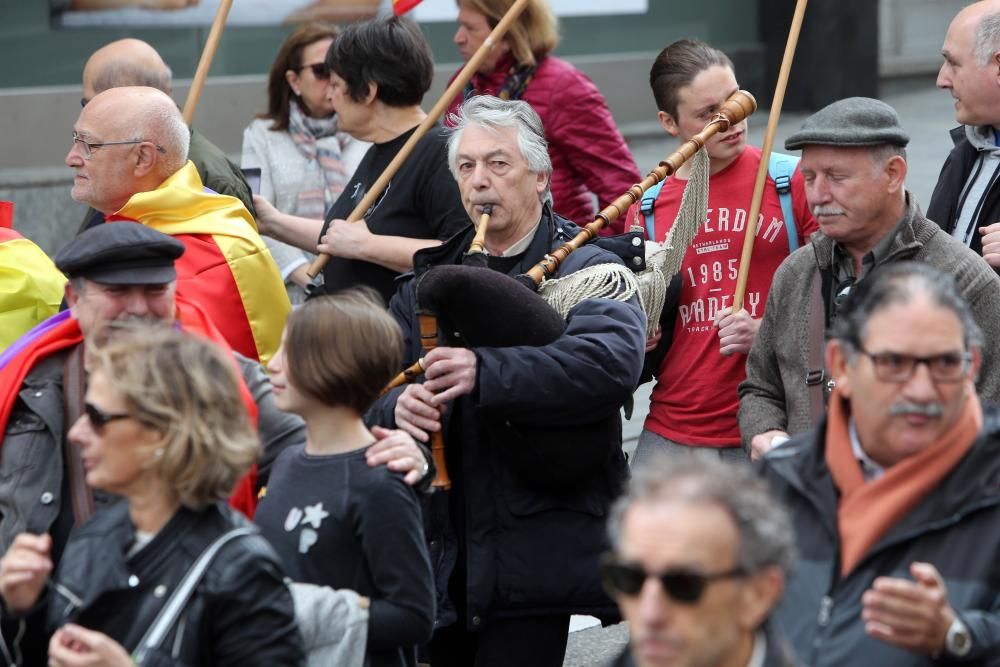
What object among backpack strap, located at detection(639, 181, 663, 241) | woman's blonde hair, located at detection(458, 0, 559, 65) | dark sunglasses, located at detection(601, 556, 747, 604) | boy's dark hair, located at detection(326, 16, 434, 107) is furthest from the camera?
woman's blonde hair, located at detection(458, 0, 559, 65)

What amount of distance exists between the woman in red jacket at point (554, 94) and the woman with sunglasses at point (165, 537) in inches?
133

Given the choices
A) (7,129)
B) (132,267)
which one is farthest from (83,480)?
(7,129)

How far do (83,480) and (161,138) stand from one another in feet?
5.02

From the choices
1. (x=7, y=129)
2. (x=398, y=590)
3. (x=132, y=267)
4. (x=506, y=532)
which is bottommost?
(x=7, y=129)

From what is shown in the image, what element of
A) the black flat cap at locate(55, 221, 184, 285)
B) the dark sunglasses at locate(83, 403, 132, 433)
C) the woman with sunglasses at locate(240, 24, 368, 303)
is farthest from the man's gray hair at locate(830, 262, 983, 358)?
the woman with sunglasses at locate(240, 24, 368, 303)

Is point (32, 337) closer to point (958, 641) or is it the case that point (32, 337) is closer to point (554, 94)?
point (958, 641)

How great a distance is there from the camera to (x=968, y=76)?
508 cm

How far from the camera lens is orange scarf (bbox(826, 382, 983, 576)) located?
303cm

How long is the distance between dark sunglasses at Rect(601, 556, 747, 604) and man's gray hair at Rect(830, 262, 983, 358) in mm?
830

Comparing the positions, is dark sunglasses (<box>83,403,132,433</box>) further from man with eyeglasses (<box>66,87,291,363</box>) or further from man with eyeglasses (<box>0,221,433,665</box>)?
man with eyeglasses (<box>66,87,291,363</box>)

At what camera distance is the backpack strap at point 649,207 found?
5.32 meters

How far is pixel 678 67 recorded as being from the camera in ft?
17.6

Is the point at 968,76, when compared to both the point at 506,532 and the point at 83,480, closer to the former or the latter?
the point at 506,532

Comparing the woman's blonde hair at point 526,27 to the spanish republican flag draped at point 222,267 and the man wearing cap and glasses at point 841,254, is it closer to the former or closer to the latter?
the spanish republican flag draped at point 222,267
